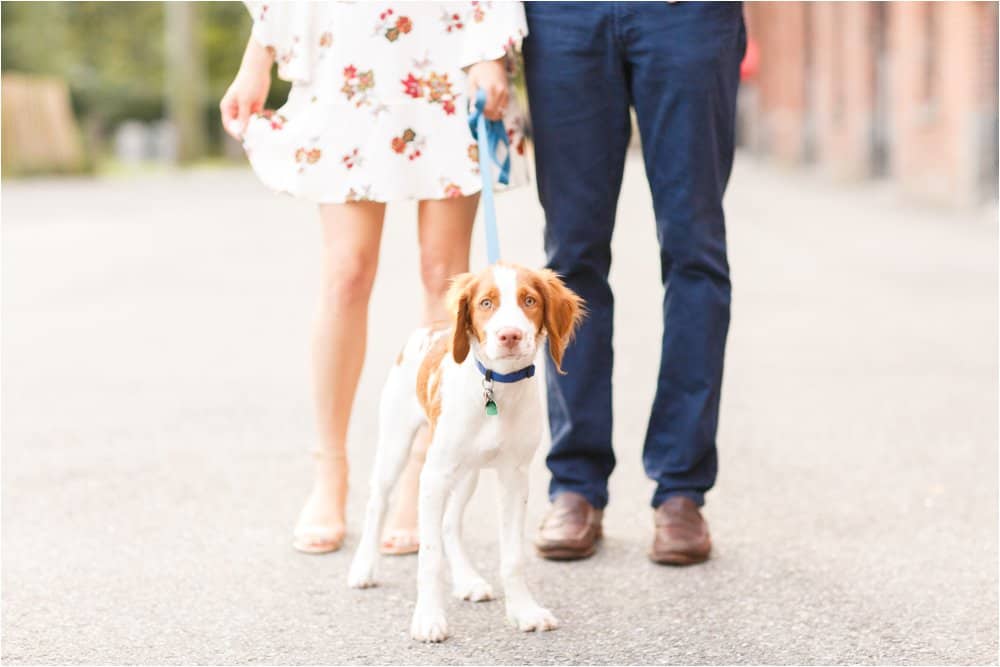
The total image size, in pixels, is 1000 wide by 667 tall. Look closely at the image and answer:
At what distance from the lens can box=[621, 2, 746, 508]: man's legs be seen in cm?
386

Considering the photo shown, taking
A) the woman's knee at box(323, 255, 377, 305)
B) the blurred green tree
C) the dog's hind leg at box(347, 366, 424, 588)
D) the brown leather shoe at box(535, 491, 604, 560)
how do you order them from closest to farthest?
1. the dog's hind leg at box(347, 366, 424, 588)
2. the brown leather shoe at box(535, 491, 604, 560)
3. the woman's knee at box(323, 255, 377, 305)
4. the blurred green tree

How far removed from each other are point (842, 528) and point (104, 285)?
755 cm

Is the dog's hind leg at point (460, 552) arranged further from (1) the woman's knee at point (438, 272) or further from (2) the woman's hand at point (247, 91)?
(2) the woman's hand at point (247, 91)

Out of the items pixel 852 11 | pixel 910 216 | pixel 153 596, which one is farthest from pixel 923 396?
pixel 852 11

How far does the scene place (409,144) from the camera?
395 cm

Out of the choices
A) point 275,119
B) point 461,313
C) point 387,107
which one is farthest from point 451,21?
point 461,313

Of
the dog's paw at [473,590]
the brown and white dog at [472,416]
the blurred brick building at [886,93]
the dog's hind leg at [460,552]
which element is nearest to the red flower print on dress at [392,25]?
the brown and white dog at [472,416]

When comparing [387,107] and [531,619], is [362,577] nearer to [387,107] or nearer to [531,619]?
[531,619]

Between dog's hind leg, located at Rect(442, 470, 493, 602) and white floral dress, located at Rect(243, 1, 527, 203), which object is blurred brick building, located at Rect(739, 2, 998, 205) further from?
dog's hind leg, located at Rect(442, 470, 493, 602)

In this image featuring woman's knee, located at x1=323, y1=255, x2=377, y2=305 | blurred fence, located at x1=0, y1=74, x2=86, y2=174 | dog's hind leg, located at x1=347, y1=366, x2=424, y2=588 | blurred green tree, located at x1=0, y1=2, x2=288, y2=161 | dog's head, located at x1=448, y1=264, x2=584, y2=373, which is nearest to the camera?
dog's head, located at x1=448, y1=264, x2=584, y2=373

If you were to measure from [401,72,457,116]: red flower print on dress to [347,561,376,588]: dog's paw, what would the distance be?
1165mm

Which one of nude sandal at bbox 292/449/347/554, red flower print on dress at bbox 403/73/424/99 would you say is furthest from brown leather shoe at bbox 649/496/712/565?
red flower print on dress at bbox 403/73/424/99

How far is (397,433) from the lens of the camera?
12.0ft

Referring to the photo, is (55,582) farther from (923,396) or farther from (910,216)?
(910,216)
